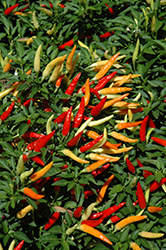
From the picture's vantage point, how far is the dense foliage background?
2.40m

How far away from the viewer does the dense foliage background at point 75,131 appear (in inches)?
94.5

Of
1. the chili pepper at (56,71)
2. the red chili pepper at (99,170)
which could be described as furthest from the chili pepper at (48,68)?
the red chili pepper at (99,170)

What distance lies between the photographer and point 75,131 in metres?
2.58

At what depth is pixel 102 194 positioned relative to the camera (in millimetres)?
2592

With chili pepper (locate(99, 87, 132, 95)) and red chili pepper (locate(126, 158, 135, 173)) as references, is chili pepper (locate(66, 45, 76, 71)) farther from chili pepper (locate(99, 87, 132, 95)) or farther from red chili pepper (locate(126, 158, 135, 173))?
red chili pepper (locate(126, 158, 135, 173))

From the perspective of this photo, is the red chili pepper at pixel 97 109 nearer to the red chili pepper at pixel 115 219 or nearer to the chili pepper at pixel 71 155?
the chili pepper at pixel 71 155

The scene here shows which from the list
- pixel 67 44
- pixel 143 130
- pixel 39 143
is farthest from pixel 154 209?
pixel 67 44

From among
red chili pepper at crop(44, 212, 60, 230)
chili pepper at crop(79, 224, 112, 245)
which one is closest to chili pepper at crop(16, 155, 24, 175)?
red chili pepper at crop(44, 212, 60, 230)

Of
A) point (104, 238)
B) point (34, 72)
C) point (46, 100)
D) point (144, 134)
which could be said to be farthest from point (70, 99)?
point (104, 238)

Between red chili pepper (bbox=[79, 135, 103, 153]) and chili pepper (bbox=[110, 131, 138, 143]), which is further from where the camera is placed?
chili pepper (bbox=[110, 131, 138, 143])

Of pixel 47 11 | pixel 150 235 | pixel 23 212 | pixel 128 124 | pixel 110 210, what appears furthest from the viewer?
pixel 47 11

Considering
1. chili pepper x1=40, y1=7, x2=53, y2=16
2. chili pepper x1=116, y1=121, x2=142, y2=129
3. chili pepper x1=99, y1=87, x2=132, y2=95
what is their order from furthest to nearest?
chili pepper x1=40, y1=7, x2=53, y2=16 → chili pepper x1=99, y1=87, x2=132, y2=95 → chili pepper x1=116, y1=121, x2=142, y2=129

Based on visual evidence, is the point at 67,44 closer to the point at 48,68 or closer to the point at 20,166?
the point at 48,68

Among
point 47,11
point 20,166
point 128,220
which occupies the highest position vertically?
point 47,11
